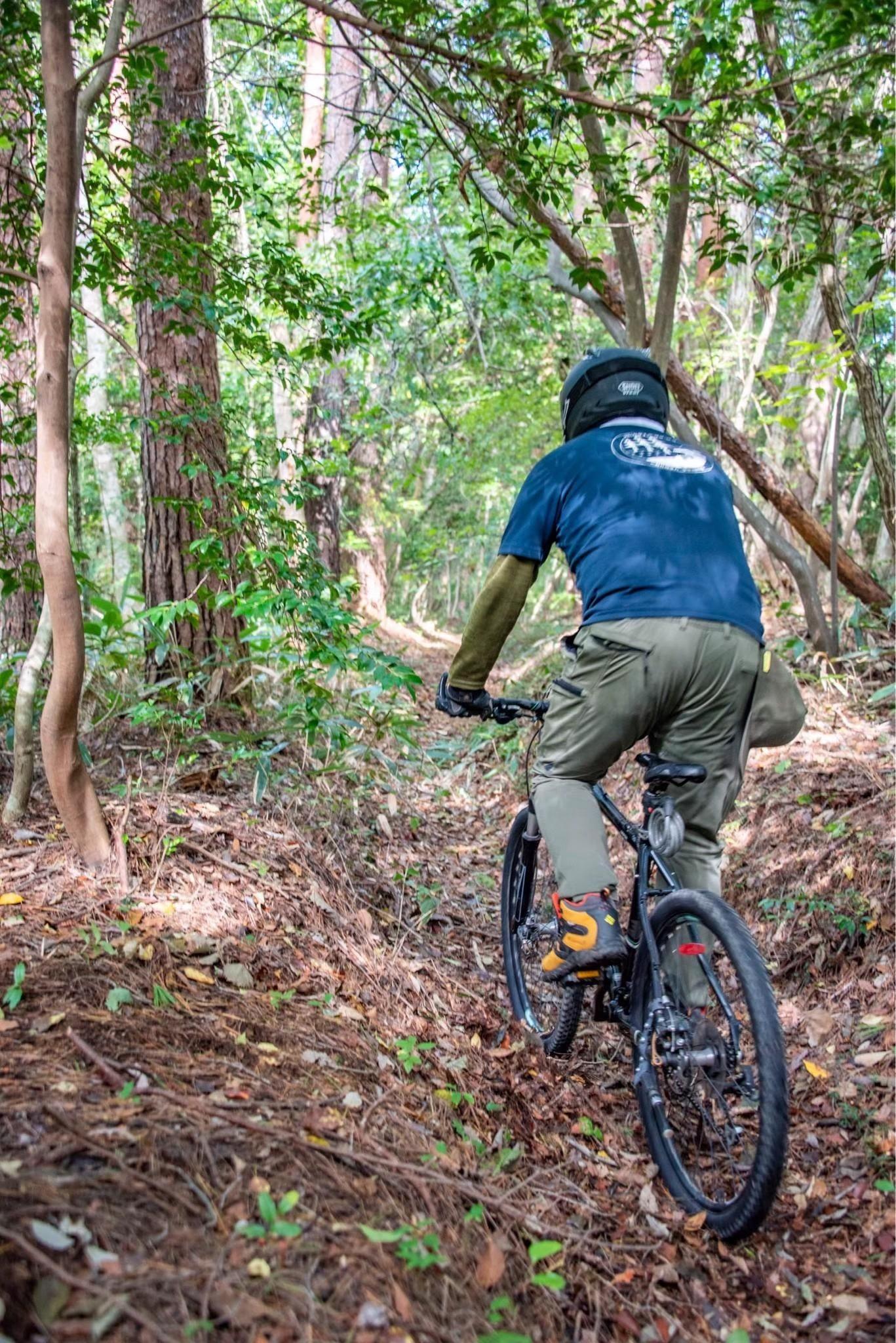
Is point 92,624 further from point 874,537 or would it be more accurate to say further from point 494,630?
point 874,537

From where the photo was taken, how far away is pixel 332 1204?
210cm

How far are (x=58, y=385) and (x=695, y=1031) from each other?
Result: 2979 mm

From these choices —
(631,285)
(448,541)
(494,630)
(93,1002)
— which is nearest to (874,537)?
(448,541)

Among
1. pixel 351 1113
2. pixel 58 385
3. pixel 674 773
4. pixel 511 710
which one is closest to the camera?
pixel 351 1113

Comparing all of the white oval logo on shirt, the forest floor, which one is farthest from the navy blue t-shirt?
→ the forest floor

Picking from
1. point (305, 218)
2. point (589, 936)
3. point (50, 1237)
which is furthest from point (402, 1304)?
point (305, 218)

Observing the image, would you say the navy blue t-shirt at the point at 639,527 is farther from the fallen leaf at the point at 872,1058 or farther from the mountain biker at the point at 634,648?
the fallen leaf at the point at 872,1058

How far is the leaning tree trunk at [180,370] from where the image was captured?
459 cm

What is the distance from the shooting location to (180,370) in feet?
17.7

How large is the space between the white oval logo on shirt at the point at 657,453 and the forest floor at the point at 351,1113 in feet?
6.95

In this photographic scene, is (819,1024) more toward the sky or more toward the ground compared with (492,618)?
more toward the ground

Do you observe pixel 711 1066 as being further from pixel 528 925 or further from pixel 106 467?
pixel 106 467

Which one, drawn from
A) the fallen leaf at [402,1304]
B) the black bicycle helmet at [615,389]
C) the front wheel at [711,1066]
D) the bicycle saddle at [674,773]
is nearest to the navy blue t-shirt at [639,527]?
the black bicycle helmet at [615,389]

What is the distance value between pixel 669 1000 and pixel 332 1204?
1168 mm
